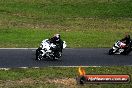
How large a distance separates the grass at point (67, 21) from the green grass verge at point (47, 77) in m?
8.56

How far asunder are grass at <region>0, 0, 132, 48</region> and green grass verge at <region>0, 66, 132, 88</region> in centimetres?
856

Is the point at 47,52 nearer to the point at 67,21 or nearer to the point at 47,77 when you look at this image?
the point at 47,77

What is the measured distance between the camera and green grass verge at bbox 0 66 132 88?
68.3 ft

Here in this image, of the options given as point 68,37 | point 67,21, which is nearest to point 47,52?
Result: point 68,37

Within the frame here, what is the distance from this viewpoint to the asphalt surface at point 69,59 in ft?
84.7

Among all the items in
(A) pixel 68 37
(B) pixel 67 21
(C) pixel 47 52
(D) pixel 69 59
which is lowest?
(B) pixel 67 21

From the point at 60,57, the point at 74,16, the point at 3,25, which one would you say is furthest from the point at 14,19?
the point at 60,57

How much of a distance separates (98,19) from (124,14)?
544 centimetres

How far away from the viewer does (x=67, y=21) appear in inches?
1919

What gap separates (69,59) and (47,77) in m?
5.39

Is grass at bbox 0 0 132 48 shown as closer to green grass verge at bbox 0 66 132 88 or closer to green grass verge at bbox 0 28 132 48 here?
green grass verge at bbox 0 28 132 48

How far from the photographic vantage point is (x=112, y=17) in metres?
53.2

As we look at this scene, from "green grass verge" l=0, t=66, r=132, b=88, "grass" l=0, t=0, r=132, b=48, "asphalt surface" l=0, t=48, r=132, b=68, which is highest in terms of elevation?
"green grass verge" l=0, t=66, r=132, b=88

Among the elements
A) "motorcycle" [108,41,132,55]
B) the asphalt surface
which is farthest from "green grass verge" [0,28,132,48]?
"motorcycle" [108,41,132,55]
